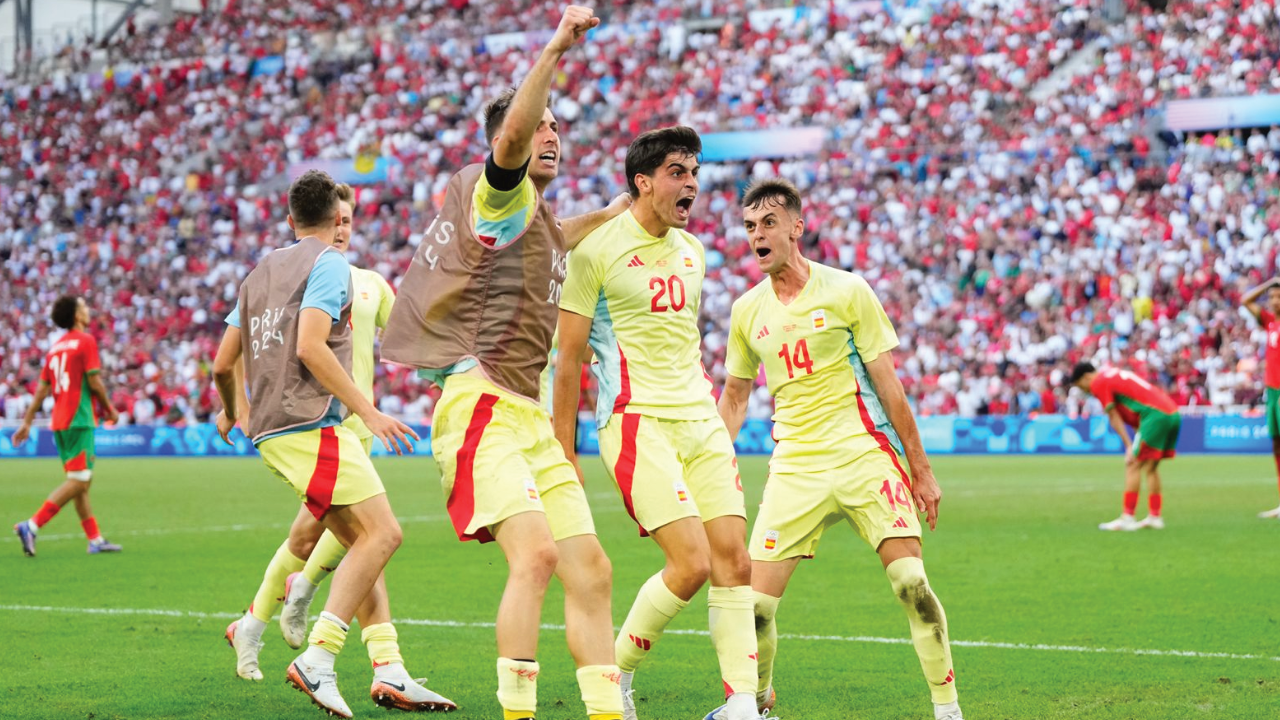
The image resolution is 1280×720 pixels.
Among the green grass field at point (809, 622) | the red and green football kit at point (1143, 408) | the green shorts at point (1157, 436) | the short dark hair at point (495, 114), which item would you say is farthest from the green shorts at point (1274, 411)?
the short dark hair at point (495, 114)

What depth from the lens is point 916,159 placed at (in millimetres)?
35906

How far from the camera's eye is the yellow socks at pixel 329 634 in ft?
21.6

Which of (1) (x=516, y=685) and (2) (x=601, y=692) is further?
(2) (x=601, y=692)

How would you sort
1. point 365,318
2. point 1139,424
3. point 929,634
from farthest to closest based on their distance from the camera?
1. point 1139,424
2. point 365,318
3. point 929,634

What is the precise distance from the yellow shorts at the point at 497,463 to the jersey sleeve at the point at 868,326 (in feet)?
4.98

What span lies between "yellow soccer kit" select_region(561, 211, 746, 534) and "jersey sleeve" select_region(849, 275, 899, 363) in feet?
2.22

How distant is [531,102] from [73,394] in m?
10.1

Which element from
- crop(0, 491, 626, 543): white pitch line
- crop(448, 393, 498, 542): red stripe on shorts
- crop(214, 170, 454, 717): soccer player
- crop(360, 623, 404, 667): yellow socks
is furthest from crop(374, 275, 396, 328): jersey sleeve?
crop(0, 491, 626, 543): white pitch line

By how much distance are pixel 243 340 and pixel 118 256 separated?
130ft

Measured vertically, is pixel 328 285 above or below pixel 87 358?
above

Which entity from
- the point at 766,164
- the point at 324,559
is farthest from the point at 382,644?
the point at 766,164

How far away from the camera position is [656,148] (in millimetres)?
6418

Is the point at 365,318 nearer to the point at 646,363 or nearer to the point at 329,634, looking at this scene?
the point at 329,634

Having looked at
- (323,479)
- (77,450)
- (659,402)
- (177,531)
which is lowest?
(177,531)
